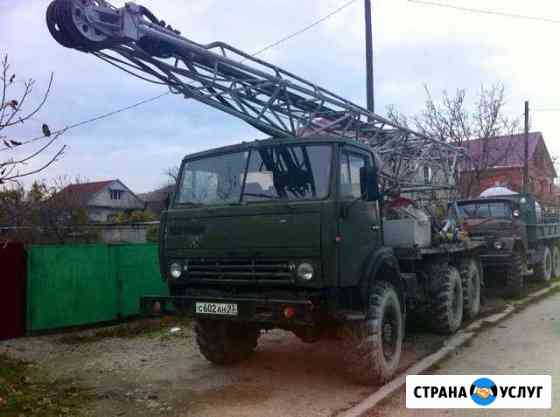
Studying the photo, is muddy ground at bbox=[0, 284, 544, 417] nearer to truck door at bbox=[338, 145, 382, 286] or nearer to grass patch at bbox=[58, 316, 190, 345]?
grass patch at bbox=[58, 316, 190, 345]

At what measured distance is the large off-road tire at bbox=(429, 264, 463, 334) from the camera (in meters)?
7.90

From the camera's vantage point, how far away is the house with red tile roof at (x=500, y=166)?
61.8 ft

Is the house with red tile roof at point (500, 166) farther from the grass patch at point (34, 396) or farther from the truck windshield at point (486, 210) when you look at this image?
the grass patch at point (34, 396)

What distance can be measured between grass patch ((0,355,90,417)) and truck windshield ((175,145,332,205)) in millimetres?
2297

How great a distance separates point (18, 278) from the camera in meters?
8.41

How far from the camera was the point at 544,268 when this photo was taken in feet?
46.8

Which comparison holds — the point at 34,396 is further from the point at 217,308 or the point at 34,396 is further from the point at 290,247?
the point at 290,247

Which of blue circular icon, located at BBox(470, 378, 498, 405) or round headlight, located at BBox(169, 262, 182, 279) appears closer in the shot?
blue circular icon, located at BBox(470, 378, 498, 405)

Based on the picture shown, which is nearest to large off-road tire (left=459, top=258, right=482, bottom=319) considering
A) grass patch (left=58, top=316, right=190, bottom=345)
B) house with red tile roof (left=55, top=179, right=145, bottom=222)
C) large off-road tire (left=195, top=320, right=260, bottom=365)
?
large off-road tire (left=195, top=320, right=260, bottom=365)

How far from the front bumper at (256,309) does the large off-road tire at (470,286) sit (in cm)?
469

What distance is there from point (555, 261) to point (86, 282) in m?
12.6

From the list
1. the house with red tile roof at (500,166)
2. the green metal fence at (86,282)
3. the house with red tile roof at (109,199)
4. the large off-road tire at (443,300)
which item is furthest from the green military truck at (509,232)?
the house with red tile roof at (109,199)

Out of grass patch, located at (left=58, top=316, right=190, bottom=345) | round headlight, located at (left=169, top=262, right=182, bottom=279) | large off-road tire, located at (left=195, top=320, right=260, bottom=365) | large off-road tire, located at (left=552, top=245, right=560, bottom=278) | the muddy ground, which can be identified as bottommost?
the muddy ground

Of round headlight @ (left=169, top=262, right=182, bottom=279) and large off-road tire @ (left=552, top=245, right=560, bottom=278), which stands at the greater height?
round headlight @ (left=169, top=262, right=182, bottom=279)
